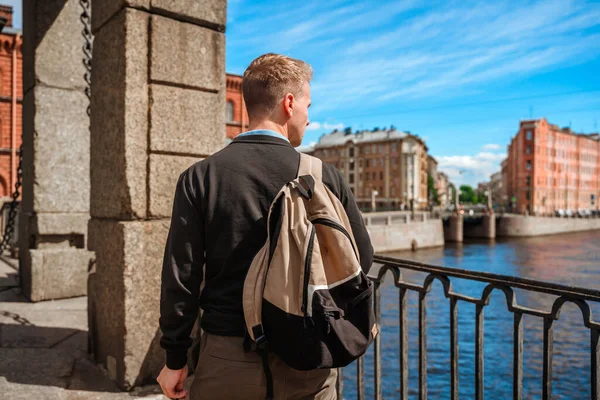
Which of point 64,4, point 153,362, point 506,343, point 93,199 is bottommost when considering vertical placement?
point 506,343

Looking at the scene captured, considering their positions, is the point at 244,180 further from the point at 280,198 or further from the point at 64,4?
the point at 64,4

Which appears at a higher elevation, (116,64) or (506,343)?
(116,64)

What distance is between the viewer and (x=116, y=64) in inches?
143

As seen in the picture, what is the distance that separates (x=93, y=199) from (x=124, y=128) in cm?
79

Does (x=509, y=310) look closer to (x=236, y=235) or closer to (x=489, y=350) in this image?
(x=236, y=235)

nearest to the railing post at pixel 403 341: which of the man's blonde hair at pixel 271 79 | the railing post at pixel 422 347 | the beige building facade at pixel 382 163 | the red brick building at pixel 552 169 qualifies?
the railing post at pixel 422 347

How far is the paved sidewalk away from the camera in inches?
132

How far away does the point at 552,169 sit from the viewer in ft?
356

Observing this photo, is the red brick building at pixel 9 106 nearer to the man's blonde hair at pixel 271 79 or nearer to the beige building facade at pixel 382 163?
the man's blonde hair at pixel 271 79

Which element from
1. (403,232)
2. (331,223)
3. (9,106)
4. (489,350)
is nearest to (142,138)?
(331,223)

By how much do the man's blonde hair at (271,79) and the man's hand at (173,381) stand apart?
100 centimetres

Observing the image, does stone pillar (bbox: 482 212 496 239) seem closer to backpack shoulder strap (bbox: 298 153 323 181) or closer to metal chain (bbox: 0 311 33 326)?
metal chain (bbox: 0 311 33 326)

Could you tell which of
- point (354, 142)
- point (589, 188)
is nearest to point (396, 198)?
point (354, 142)

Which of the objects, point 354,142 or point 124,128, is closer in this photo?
point 124,128
